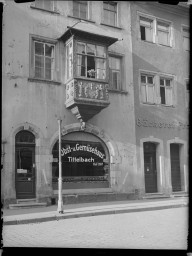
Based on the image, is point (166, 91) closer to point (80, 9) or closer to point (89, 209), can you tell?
point (80, 9)

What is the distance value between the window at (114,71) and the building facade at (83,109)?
0.20m

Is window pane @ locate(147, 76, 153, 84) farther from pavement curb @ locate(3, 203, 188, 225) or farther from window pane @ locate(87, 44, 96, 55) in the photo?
pavement curb @ locate(3, 203, 188, 225)

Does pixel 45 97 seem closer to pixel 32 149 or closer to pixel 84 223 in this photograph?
pixel 32 149

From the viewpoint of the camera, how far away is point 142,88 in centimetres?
1267

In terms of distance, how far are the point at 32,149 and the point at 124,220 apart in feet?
13.7

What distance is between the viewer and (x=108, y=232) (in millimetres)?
7340

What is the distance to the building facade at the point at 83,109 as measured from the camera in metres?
10.7

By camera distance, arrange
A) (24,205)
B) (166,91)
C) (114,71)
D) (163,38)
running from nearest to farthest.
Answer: (24,205), (166,91), (163,38), (114,71)

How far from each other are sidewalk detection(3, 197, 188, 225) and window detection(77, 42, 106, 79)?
4.83 m

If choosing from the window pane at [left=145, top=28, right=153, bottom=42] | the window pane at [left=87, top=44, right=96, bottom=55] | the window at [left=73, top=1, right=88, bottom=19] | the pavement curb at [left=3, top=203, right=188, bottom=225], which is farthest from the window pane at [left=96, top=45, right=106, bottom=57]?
the pavement curb at [left=3, top=203, right=188, bottom=225]

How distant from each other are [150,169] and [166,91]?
2.78 meters

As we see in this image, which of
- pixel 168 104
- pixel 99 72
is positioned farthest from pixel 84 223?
pixel 99 72

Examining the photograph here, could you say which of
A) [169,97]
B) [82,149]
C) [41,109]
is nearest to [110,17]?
[169,97]

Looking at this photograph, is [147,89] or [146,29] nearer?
[146,29]
